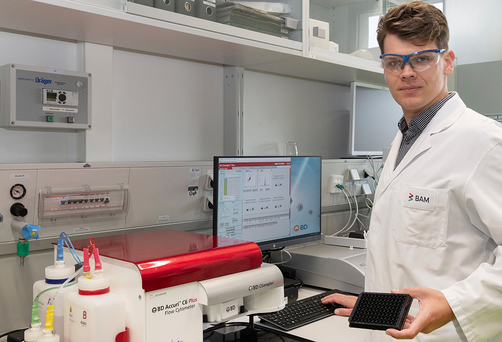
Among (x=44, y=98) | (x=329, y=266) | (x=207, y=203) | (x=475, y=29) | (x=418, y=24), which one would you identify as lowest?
(x=329, y=266)

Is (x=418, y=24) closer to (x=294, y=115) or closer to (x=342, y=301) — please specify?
(x=342, y=301)

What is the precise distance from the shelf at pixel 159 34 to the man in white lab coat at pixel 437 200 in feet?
1.75

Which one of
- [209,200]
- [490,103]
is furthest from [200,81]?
[490,103]

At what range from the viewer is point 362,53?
205 centimetres

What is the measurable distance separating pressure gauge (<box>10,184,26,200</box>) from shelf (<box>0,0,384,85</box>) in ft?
1.54

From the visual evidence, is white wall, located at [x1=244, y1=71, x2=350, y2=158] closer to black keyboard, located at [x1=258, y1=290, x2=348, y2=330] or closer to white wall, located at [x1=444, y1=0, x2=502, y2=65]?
black keyboard, located at [x1=258, y1=290, x2=348, y2=330]

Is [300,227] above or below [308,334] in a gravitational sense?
above

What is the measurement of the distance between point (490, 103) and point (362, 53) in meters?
1.33

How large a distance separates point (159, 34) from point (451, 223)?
3.29 ft

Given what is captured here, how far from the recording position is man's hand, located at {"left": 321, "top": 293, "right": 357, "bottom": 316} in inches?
52.2

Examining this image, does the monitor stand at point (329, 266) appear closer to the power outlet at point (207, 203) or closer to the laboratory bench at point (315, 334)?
the laboratory bench at point (315, 334)

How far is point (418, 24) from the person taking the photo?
107cm

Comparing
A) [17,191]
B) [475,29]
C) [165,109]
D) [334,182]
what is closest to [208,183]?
[165,109]

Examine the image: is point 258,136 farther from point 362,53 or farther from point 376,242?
point 376,242
